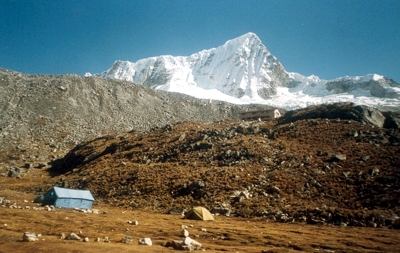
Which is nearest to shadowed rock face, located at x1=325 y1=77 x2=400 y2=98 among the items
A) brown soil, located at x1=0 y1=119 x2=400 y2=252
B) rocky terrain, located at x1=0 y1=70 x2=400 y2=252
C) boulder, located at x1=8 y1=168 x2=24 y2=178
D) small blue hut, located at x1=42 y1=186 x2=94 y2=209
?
rocky terrain, located at x1=0 y1=70 x2=400 y2=252

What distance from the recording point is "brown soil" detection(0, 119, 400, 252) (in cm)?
1327

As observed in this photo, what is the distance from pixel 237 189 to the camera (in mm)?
23703

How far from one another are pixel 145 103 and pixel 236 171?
58.2 m

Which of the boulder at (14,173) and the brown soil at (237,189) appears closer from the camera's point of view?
the brown soil at (237,189)

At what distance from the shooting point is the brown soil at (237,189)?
13.3m

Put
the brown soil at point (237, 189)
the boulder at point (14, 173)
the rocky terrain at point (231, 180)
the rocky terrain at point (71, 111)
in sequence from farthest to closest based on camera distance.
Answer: the rocky terrain at point (71, 111), the boulder at point (14, 173), the rocky terrain at point (231, 180), the brown soil at point (237, 189)

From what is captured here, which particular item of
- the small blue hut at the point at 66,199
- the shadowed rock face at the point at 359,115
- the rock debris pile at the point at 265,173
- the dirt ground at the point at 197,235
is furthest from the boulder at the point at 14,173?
the shadowed rock face at the point at 359,115

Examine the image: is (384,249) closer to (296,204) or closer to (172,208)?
(296,204)

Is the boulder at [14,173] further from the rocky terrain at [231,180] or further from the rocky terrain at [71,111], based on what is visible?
the rocky terrain at [71,111]

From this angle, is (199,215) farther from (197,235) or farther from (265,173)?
(265,173)

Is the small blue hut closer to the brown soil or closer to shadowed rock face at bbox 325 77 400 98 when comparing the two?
the brown soil

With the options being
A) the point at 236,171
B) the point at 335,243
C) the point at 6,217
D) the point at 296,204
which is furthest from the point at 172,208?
the point at 335,243

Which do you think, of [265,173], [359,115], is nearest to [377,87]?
[359,115]

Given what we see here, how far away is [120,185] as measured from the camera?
28.3 m
